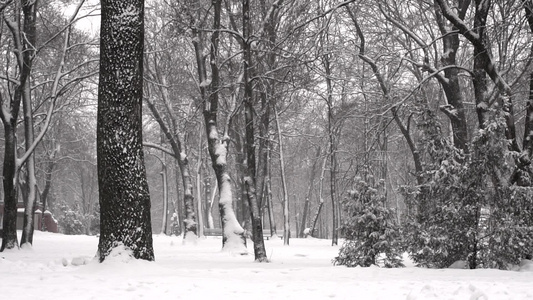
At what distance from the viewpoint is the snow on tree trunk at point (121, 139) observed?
25.7 feet

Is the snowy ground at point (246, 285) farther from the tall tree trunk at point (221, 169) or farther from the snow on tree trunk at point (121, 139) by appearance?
the tall tree trunk at point (221, 169)

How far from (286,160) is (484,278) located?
34.1 metres

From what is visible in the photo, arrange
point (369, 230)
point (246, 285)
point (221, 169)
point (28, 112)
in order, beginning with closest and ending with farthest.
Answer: point (246, 285)
point (369, 230)
point (28, 112)
point (221, 169)

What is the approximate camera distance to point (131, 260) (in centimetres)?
770

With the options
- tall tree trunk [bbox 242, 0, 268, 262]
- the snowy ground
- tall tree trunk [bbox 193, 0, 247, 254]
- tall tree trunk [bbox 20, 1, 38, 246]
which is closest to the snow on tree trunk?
the snowy ground

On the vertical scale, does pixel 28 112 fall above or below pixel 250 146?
above

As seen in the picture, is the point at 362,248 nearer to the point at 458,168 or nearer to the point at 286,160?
the point at 458,168

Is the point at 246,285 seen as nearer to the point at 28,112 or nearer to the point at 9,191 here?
the point at 9,191

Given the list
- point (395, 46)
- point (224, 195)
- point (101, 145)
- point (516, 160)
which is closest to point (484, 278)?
point (516, 160)

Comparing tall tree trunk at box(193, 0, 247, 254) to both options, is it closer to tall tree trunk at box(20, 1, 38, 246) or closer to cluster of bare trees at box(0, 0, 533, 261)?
cluster of bare trees at box(0, 0, 533, 261)

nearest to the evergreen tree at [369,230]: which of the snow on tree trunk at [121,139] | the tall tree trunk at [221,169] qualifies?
the snow on tree trunk at [121,139]

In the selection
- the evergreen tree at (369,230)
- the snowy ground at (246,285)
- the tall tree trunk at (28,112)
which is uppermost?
the tall tree trunk at (28,112)

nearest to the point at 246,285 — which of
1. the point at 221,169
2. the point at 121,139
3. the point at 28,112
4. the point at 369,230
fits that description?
the point at 121,139

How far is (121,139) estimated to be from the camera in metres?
7.91
